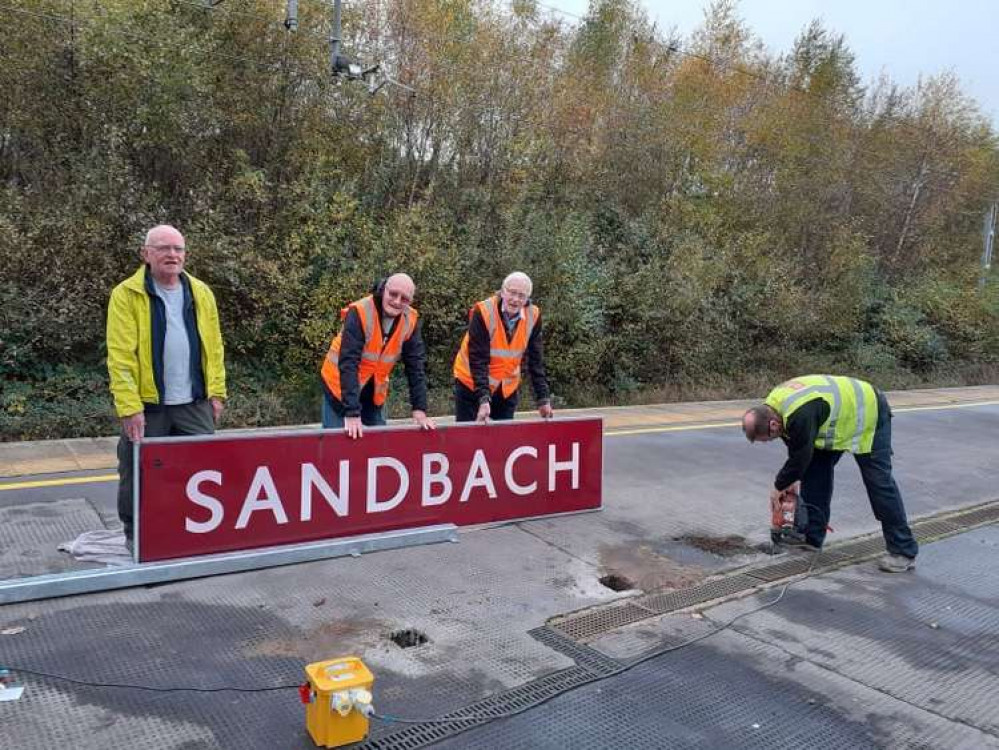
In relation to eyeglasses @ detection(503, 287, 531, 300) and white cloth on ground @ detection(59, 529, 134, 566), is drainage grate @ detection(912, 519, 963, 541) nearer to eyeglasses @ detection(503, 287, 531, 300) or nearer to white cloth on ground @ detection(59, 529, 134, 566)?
eyeglasses @ detection(503, 287, 531, 300)

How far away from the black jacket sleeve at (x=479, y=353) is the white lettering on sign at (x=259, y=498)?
1.73 metres

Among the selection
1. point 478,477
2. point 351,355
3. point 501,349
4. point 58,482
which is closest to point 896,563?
point 478,477

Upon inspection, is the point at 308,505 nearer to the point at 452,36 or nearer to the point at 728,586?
the point at 728,586

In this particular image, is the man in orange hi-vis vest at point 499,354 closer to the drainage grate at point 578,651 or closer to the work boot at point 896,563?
the drainage grate at point 578,651

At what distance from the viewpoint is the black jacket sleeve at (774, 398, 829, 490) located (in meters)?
4.86

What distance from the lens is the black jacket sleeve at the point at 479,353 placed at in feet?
18.5

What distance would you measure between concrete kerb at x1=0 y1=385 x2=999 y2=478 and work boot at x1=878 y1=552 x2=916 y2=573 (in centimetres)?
420

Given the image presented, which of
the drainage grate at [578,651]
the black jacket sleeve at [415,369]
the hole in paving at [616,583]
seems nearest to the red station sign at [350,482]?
the black jacket sleeve at [415,369]

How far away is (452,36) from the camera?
13.7 m

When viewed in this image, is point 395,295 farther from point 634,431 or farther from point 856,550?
point 634,431

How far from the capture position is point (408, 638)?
12.4 ft

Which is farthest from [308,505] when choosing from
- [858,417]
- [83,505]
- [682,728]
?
[858,417]

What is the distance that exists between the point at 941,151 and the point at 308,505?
25.8 m

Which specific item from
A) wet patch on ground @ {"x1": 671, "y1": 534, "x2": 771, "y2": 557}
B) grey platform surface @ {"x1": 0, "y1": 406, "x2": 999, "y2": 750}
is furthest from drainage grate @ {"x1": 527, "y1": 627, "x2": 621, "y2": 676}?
wet patch on ground @ {"x1": 671, "y1": 534, "x2": 771, "y2": 557}
